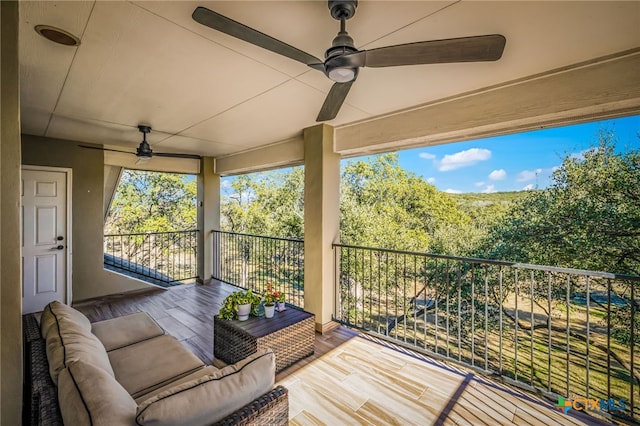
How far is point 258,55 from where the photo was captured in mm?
1774

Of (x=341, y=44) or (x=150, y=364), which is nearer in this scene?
(x=341, y=44)

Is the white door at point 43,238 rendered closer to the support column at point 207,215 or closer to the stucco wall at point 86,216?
the stucco wall at point 86,216

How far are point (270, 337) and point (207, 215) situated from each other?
373 centimetres

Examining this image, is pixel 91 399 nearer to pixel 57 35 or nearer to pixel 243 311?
pixel 243 311

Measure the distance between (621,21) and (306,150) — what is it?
2714 millimetres

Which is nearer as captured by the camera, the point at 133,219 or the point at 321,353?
the point at 321,353

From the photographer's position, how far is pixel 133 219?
10695mm

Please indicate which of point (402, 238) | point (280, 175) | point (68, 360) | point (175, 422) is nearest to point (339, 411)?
point (175, 422)

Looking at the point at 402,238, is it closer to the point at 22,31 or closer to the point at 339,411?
the point at 339,411

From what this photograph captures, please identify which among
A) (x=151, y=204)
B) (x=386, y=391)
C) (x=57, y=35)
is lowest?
(x=386, y=391)

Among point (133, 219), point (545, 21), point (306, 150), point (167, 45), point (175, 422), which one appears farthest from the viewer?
point (133, 219)

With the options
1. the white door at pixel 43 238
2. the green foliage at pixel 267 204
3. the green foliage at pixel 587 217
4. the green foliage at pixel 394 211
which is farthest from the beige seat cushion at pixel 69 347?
the green foliage at pixel 267 204

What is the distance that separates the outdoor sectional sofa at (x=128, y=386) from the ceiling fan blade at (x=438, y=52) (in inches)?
58.9

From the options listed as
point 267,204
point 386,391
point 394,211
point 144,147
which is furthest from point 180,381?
point 267,204
